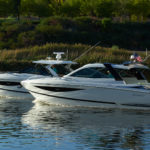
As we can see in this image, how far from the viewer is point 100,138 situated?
A: 564 inches

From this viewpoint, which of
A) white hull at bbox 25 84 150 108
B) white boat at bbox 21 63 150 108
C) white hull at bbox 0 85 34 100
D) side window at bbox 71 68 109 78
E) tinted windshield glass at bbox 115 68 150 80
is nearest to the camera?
white hull at bbox 25 84 150 108

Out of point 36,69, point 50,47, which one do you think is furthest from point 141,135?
point 50,47

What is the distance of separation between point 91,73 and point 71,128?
5496 mm

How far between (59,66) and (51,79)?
4.18 meters

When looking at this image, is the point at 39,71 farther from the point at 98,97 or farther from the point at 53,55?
the point at 53,55

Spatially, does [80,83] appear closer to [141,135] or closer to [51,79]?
[51,79]

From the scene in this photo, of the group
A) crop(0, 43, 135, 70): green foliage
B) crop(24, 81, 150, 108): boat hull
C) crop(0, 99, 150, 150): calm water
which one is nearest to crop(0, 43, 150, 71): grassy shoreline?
crop(0, 43, 135, 70): green foliage

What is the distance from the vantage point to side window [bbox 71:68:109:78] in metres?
21.1

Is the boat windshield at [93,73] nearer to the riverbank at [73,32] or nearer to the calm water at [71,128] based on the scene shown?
the calm water at [71,128]

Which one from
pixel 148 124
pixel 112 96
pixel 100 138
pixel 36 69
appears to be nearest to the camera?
pixel 100 138

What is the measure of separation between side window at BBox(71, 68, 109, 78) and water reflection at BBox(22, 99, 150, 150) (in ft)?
4.62

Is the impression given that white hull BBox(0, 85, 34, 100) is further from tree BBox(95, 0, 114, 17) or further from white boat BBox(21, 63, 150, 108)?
tree BBox(95, 0, 114, 17)

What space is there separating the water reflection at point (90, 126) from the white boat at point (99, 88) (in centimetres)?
40

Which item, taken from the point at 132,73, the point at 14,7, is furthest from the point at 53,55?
the point at 14,7
